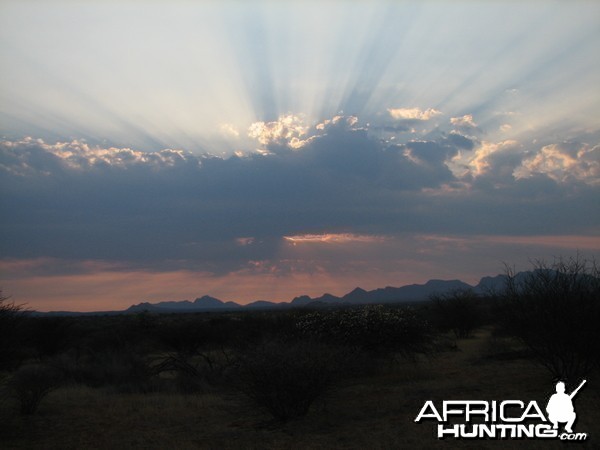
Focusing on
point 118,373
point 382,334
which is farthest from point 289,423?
point 118,373

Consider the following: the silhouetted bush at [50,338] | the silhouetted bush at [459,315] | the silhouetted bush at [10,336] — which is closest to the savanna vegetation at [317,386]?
the silhouetted bush at [10,336]

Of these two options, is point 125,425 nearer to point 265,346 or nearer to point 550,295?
point 265,346

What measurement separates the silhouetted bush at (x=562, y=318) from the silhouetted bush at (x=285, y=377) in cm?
641

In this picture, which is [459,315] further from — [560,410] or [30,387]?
[30,387]

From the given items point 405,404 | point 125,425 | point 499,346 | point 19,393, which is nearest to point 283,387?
point 405,404

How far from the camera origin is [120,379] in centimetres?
2327

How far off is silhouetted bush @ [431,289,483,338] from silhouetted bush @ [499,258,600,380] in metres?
25.9

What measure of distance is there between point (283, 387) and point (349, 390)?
5.42 meters

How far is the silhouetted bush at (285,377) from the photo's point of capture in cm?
1424

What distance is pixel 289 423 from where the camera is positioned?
14438mm

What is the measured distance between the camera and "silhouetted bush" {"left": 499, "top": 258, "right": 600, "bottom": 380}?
15.4 m

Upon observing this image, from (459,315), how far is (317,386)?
102ft

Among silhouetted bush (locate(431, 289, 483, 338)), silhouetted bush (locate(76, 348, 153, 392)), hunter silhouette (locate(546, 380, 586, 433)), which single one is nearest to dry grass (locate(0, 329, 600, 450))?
hunter silhouette (locate(546, 380, 586, 433))

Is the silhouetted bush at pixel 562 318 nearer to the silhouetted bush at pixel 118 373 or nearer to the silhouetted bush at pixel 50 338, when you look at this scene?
the silhouetted bush at pixel 118 373
